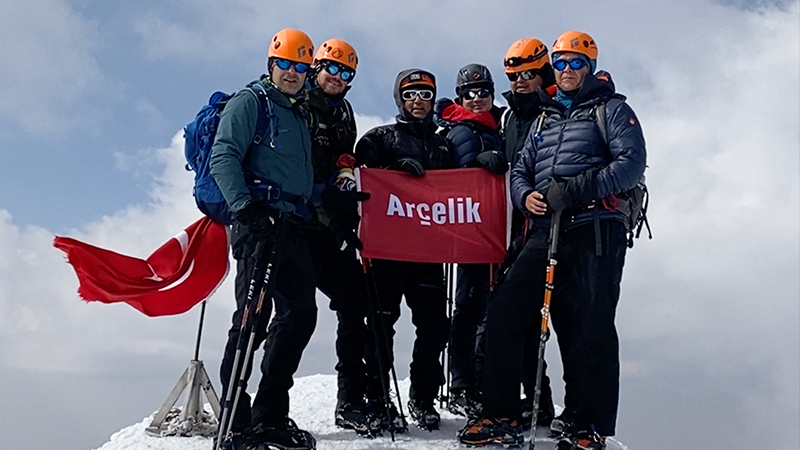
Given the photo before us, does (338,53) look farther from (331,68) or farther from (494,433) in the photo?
(494,433)

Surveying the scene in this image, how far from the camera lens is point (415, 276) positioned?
780cm

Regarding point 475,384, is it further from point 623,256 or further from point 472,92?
point 472,92

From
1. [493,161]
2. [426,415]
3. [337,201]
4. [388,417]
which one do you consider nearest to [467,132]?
[493,161]

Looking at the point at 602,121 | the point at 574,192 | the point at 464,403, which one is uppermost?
the point at 602,121

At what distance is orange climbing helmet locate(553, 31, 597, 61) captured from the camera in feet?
23.0

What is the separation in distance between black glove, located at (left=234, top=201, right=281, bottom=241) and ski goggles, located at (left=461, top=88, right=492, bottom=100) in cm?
303

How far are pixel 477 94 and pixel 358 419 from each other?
12.8 feet

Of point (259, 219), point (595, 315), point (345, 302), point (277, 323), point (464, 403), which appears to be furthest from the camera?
point (464, 403)

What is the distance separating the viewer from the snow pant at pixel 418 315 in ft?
25.0

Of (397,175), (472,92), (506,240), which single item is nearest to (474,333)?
(506,240)

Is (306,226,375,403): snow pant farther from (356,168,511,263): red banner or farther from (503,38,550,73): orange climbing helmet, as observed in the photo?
(503,38,550,73): orange climbing helmet

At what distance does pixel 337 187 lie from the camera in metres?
7.58

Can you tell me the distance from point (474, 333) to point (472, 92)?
2797mm

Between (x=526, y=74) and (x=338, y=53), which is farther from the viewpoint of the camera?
(x=526, y=74)
